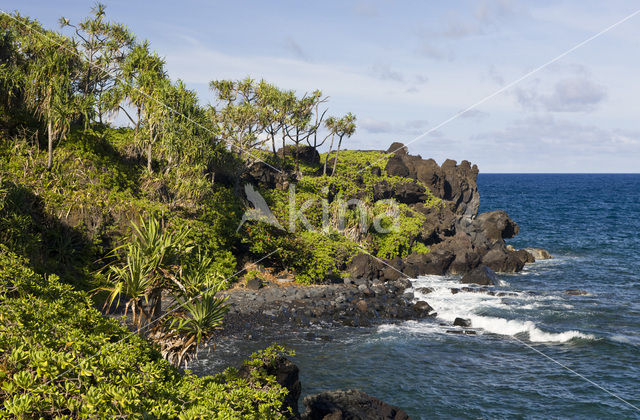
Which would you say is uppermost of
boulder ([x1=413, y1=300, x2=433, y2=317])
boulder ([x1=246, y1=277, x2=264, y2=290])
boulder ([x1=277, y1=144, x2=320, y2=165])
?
boulder ([x1=277, y1=144, x2=320, y2=165])

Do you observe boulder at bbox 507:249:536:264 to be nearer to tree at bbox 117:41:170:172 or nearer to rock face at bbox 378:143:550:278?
rock face at bbox 378:143:550:278

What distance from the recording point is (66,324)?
10.8m

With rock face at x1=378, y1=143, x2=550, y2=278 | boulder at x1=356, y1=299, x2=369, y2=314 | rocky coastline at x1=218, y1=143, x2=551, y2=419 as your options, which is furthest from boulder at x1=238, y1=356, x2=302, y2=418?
rock face at x1=378, y1=143, x2=550, y2=278

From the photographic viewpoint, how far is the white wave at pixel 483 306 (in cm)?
2755

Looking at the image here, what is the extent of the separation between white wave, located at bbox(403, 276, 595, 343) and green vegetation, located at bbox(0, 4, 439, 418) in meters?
6.51

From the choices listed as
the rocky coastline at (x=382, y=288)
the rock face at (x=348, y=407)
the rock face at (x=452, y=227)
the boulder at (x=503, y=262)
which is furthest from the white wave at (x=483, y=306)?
the rock face at (x=348, y=407)

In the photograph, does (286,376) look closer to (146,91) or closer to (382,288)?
(382,288)

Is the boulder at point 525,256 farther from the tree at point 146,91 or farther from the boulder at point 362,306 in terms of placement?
the tree at point 146,91

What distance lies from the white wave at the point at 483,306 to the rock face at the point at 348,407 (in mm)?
12365

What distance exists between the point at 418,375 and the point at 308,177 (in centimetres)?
2936

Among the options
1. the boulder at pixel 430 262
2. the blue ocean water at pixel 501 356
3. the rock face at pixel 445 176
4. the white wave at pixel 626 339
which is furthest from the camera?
the rock face at pixel 445 176

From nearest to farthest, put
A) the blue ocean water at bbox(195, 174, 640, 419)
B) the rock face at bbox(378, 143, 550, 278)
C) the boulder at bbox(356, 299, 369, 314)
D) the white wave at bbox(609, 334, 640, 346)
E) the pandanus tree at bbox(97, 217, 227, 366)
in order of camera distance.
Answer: the pandanus tree at bbox(97, 217, 227, 366)
the blue ocean water at bbox(195, 174, 640, 419)
the white wave at bbox(609, 334, 640, 346)
the boulder at bbox(356, 299, 369, 314)
the rock face at bbox(378, 143, 550, 278)

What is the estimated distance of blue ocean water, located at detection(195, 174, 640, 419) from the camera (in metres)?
19.5

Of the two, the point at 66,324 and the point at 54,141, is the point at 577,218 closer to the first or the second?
the point at 54,141
